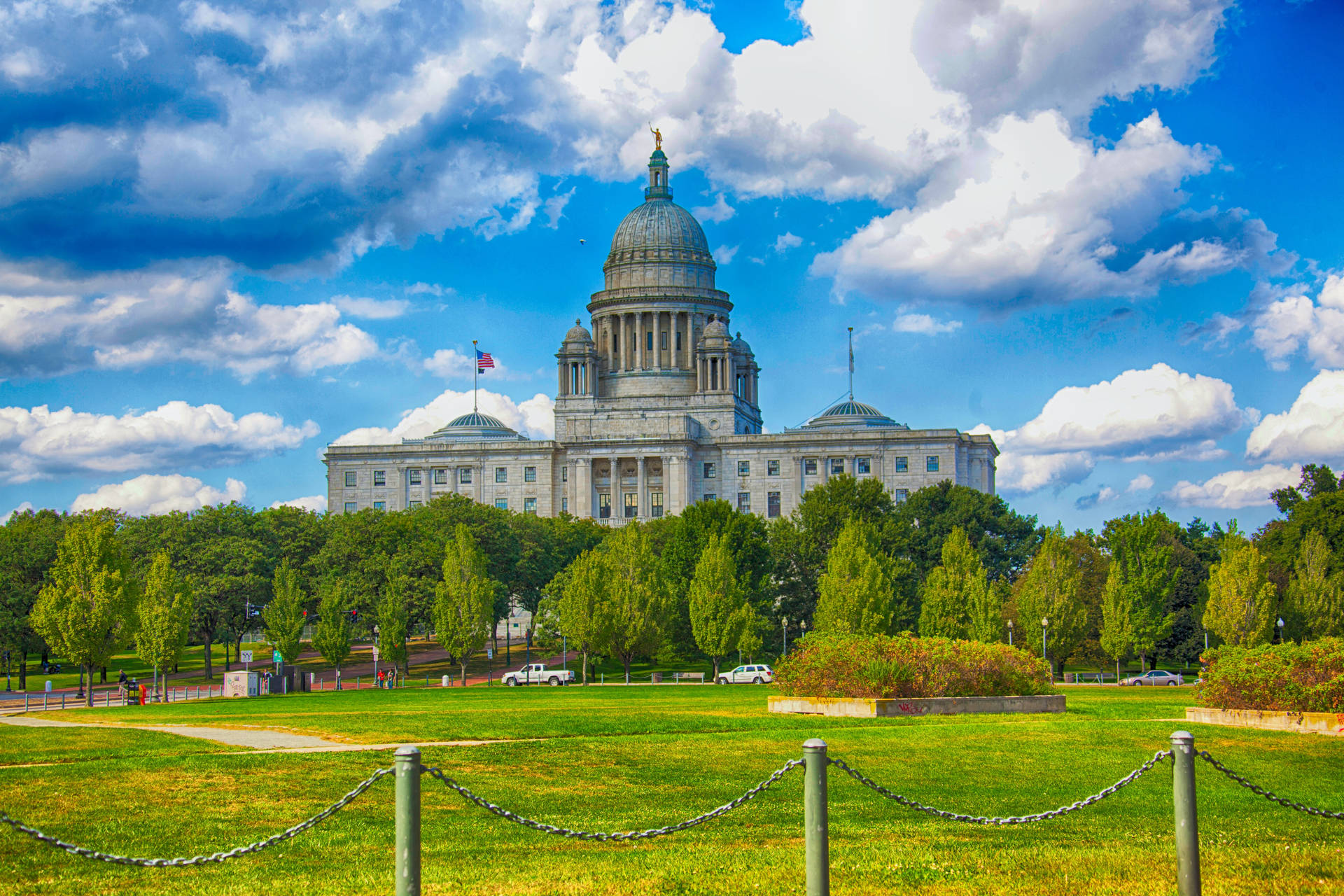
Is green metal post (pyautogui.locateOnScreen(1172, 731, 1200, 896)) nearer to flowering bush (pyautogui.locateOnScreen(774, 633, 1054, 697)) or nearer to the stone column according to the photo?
flowering bush (pyautogui.locateOnScreen(774, 633, 1054, 697))

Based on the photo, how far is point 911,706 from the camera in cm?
3397

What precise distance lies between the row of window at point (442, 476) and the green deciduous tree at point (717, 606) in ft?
242

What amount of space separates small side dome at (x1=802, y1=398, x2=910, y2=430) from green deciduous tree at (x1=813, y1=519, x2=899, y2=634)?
249 ft

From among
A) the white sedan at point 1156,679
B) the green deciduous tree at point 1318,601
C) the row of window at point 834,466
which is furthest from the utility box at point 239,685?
the row of window at point 834,466

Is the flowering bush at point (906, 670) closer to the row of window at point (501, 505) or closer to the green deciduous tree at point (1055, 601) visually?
the green deciduous tree at point (1055, 601)

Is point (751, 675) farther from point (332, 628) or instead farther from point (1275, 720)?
point (1275, 720)

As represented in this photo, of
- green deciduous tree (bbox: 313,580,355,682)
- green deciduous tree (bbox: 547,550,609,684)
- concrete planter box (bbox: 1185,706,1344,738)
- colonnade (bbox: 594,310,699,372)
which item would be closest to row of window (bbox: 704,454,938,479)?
colonnade (bbox: 594,310,699,372)

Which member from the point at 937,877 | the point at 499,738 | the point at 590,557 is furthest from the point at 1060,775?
the point at 590,557

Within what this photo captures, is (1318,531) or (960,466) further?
(960,466)

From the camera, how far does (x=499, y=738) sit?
88.6 ft

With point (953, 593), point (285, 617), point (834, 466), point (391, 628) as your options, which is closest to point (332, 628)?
point (391, 628)

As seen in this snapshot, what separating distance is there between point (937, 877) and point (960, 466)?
13033cm

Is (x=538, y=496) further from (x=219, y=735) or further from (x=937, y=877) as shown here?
(x=937, y=877)

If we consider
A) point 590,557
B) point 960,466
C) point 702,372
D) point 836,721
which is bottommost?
point 836,721
